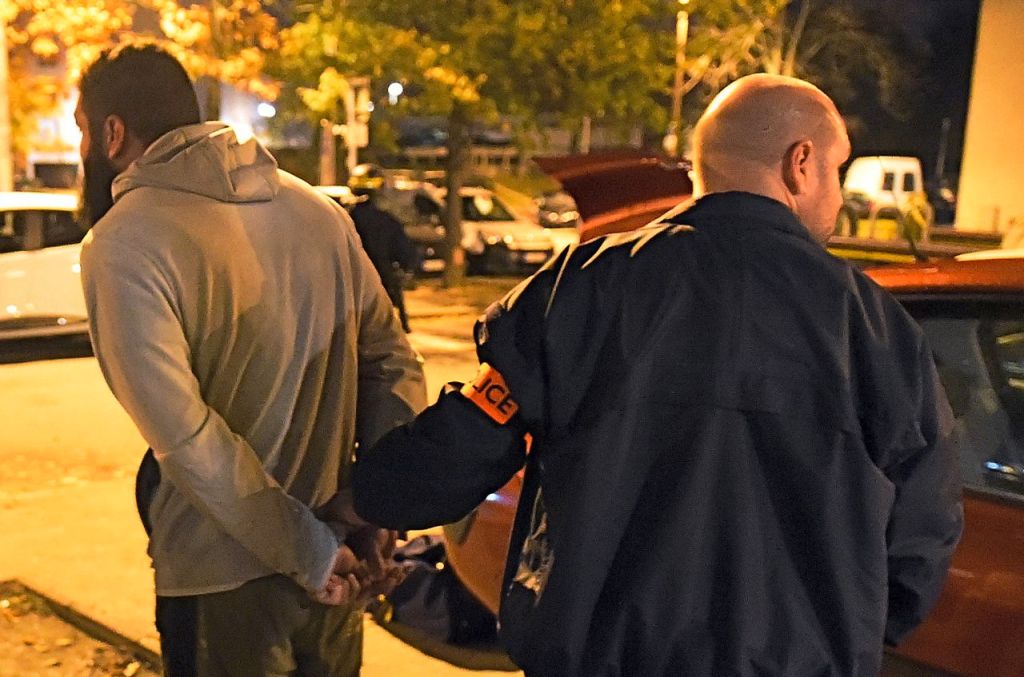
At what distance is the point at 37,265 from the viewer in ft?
34.6

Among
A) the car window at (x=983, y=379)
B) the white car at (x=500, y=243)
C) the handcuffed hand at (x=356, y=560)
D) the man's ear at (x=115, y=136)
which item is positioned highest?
the man's ear at (x=115, y=136)

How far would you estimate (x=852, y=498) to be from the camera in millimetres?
1603

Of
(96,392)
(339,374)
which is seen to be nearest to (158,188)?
(339,374)

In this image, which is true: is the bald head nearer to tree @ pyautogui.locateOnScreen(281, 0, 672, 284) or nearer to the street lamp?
tree @ pyautogui.locateOnScreen(281, 0, 672, 284)

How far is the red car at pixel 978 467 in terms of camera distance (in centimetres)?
234

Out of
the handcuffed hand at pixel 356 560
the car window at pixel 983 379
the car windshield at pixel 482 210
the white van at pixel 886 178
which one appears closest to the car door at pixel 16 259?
the handcuffed hand at pixel 356 560

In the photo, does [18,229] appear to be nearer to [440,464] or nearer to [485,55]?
[485,55]

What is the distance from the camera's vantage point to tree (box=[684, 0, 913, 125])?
1886cm

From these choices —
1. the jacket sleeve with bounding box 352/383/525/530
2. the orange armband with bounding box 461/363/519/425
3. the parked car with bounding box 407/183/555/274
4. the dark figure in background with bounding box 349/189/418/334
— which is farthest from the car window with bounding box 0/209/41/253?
the orange armband with bounding box 461/363/519/425

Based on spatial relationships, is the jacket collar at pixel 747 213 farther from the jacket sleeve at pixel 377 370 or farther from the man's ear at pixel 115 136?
the man's ear at pixel 115 136

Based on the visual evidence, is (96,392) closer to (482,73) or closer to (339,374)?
(339,374)

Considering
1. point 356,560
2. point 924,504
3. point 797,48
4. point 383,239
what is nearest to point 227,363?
point 356,560

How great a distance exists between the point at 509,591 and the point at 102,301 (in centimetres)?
86

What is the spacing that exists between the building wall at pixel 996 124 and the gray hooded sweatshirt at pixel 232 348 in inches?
608
